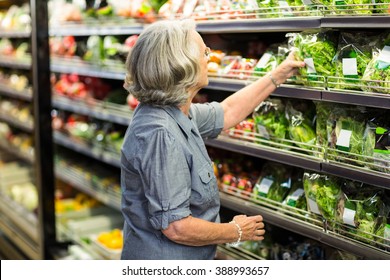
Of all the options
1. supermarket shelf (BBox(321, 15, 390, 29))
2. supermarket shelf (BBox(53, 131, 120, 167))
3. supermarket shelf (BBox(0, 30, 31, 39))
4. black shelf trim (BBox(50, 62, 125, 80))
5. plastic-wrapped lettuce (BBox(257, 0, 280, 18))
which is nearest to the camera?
supermarket shelf (BBox(321, 15, 390, 29))

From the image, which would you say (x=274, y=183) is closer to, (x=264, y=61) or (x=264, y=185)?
(x=264, y=185)

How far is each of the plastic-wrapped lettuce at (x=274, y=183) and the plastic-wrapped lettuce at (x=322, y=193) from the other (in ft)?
0.75

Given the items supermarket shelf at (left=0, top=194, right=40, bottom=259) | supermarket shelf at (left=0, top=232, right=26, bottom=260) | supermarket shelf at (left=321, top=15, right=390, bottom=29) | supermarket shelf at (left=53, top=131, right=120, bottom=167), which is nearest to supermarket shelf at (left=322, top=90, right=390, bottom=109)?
supermarket shelf at (left=321, top=15, right=390, bottom=29)

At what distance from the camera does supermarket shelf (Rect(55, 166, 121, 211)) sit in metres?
4.00

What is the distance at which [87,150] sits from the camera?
4.30 m

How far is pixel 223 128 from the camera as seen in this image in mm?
2537

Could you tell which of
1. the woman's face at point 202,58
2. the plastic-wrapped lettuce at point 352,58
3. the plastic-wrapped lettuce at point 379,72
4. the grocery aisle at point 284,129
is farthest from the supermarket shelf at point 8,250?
the plastic-wrapped lettuce at point 379,72

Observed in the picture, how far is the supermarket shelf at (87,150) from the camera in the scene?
12.9 feet

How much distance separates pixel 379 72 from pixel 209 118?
738 millimetres

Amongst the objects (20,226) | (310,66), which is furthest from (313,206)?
(20,226)

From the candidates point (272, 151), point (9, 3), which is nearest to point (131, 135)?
point (272, 151)

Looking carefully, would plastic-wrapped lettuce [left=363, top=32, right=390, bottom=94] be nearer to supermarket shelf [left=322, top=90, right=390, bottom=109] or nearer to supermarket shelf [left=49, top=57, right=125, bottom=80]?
supermarket shelf [left=322, top=90, right=390, bottom=109]

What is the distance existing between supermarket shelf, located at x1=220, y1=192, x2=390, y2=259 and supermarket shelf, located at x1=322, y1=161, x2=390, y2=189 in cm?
24
